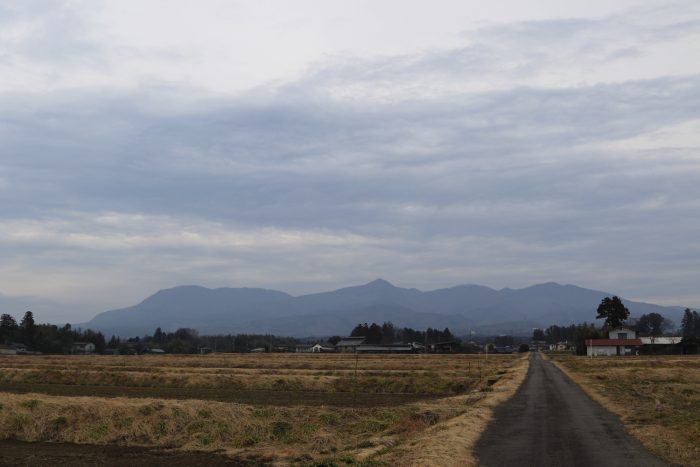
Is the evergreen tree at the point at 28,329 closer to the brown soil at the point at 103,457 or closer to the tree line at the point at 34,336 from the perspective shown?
the tree line at the point at 34,336

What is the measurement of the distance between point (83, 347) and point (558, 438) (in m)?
174

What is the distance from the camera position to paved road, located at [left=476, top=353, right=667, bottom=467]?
16.0 m

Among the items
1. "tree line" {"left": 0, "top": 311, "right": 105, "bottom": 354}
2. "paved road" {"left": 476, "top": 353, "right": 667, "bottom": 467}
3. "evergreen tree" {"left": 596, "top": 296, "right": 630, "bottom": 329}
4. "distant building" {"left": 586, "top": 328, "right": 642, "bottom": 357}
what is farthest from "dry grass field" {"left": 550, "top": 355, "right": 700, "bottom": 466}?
"tree line" {"left": 0, "top": 311, "right": 105, "bottom": 354}

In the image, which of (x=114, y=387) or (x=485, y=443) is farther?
(x=114, y=387)

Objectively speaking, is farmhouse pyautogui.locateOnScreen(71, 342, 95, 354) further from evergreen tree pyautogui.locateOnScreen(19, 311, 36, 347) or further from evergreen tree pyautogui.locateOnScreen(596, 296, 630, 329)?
evergreen tree pyautogui.locateOnScreen(596, 296, 630, 329)

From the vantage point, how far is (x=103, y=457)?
20.0 metres

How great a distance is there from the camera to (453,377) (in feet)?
176

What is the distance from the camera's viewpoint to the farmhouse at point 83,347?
554ft

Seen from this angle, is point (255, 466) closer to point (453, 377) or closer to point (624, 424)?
point (624, 424)

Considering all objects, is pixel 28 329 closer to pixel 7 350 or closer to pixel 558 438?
pixel 7 350

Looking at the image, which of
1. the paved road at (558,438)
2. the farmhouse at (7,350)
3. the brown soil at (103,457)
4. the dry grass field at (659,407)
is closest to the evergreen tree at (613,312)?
the dry grass field at (659,407)

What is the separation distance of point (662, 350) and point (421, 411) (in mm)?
106052

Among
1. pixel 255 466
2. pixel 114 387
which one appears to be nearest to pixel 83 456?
pixel 255 466

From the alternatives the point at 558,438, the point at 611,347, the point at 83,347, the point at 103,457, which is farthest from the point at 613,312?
the point at 103,457
